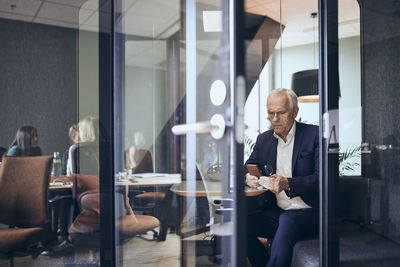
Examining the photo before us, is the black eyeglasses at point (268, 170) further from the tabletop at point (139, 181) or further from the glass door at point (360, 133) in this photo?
the tabletop at point (139, 181)

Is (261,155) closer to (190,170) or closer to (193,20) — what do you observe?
(190,170)

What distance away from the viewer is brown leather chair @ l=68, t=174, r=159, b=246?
1.66 m

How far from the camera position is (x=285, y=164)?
2377mm

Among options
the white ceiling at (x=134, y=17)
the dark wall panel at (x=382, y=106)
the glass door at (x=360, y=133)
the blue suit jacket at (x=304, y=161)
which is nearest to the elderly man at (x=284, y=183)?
the blue suit jacket at (x=304, y=161)

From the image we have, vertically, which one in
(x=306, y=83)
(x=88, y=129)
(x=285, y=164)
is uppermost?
(x=306, y=83)

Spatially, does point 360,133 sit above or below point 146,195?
above

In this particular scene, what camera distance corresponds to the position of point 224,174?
46.6 inches

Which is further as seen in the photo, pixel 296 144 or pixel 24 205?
pixel 296 144

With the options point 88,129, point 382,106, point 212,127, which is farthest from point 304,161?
point 88,129

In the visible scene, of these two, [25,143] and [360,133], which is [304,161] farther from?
[25,143]

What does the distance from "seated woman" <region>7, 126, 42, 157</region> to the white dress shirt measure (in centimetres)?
155

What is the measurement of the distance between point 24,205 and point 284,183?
1511 millimetres

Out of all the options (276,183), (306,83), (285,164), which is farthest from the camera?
(306,83)

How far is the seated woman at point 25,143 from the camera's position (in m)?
1.80
